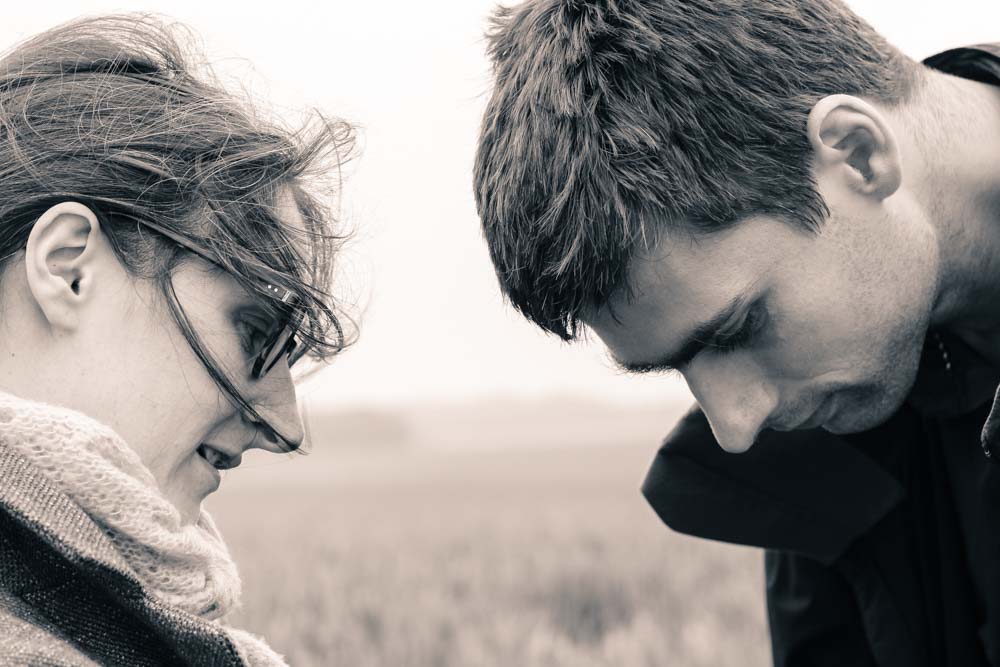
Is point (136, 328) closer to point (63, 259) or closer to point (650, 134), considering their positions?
point (63, 259)

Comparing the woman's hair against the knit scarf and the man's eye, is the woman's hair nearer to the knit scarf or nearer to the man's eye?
the knit scarf

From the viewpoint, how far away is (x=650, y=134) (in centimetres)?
206

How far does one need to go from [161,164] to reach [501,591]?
5558mm

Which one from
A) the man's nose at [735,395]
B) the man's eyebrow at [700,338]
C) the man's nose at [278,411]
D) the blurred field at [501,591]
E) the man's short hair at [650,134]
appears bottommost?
the blurred field at [501,591]

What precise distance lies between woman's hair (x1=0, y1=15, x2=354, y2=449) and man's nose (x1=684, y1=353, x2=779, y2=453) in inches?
28.3

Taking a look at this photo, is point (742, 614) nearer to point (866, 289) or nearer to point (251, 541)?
point (866, 289)

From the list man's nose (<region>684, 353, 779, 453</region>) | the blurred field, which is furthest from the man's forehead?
the blurred field

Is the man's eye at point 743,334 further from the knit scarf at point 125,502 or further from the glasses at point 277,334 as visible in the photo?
the knit scarf at point 125,502

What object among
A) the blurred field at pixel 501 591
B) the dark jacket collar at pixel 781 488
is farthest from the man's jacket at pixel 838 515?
the blurred field at pixel 501 591

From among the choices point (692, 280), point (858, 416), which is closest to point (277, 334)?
point (692, 280)

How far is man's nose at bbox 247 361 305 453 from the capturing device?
6.06ft

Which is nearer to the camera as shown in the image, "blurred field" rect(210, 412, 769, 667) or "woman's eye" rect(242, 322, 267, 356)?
"woman's eye" rect(242, 322, 267, 356)

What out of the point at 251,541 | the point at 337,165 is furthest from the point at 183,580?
the point at 251,541

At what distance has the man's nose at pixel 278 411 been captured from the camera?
1846mm
